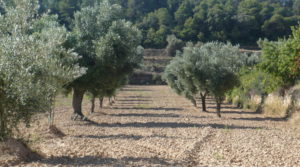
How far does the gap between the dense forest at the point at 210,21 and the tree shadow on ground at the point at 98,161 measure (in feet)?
286

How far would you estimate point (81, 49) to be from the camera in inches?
872

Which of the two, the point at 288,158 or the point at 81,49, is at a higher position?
the point at 81,49

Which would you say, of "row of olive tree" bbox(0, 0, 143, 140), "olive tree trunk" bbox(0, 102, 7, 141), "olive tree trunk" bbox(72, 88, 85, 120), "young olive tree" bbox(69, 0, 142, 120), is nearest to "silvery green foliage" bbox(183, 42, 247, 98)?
"row of olive tree" bbox(0, 0, 143, 140)

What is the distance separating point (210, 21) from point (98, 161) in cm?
11713

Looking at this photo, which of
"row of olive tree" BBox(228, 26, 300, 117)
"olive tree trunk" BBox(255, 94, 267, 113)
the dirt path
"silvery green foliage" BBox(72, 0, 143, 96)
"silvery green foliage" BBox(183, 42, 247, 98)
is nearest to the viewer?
the dirt path

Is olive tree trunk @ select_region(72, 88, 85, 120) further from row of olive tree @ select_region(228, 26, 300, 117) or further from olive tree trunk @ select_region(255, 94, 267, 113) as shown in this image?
olive tree trunk @ select_region(255, 94, 267, 113)

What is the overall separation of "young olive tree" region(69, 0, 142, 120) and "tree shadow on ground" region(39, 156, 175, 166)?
415 inches

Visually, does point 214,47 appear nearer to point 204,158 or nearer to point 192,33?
point 204,158

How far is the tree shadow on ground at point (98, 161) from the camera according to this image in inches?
422

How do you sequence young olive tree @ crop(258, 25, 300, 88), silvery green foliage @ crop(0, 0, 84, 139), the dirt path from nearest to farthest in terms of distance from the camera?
silvery green foliage @ crop(0, 0, 84, 139) < the dirt path < young olive tree @ crop(258, 25, 300, 88)

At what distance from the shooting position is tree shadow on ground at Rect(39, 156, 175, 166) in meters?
10.7

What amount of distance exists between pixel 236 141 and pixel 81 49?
34.8 ft

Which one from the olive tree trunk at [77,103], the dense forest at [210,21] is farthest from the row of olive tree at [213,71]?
the dense forest at [210,21]

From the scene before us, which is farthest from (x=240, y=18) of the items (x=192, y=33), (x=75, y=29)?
(x=75, y=29)
